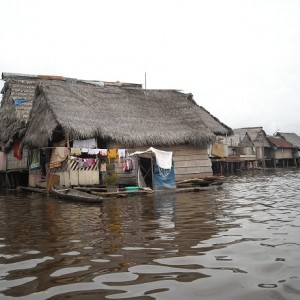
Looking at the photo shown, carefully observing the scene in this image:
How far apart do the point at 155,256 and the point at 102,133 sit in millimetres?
10859

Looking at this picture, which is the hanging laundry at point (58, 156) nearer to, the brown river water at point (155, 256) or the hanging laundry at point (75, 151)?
the hanging laundry at point (75, 151)

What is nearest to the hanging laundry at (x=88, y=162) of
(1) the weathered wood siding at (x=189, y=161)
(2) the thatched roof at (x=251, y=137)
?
(1) the weathered wood siding at (x=189, y=161)

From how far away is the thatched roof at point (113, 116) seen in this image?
14.7m

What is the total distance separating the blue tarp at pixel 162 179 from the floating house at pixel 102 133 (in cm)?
10

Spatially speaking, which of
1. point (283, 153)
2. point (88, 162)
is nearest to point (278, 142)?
point (283, 153)

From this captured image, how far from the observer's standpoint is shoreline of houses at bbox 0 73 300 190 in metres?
14.1

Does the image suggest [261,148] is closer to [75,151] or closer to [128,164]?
[128,164]

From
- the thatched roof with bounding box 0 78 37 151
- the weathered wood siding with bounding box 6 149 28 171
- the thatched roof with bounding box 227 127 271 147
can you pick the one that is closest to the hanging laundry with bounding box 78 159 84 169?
the thatched roof with bounding box 0 78 37 151

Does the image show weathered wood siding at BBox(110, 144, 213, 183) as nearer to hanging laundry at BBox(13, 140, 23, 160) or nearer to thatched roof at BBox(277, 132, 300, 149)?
hanging laundry at BBox(13, 140, 23, 160)

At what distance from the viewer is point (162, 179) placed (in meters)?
14.2

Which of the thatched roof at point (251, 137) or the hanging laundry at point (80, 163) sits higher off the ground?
the thatched roof at point (251, 137)

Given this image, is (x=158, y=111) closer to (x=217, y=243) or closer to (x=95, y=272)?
(x=217, y=243)

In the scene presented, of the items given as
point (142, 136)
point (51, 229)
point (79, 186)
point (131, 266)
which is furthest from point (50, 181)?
point (131, 266)

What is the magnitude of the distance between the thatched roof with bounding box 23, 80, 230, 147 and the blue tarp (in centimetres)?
189
